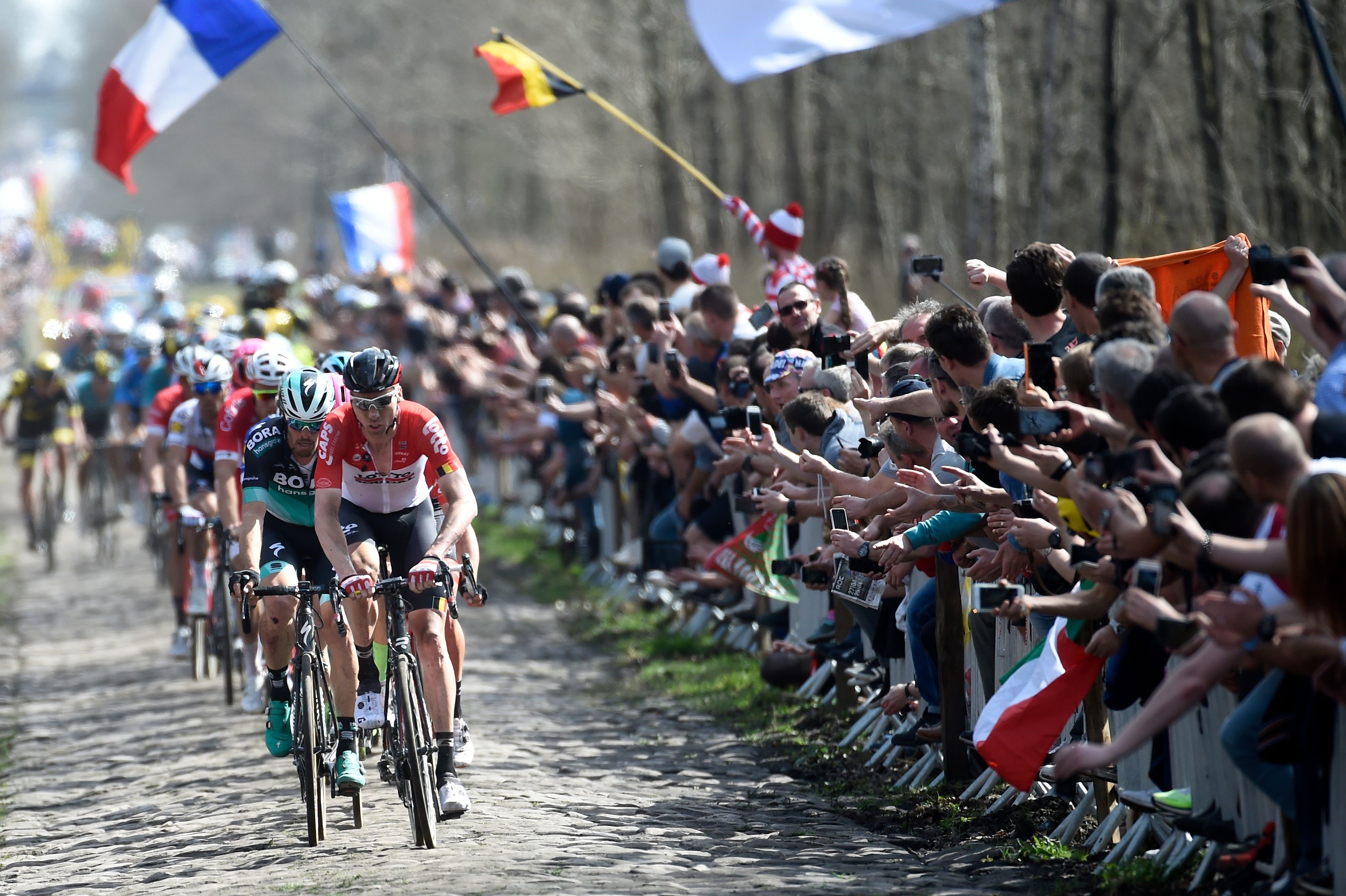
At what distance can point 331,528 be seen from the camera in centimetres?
798

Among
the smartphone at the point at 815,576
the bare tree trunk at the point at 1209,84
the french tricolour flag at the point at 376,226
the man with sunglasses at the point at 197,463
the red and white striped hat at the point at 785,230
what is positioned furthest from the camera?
the french tricolour flag at the point at 376,226

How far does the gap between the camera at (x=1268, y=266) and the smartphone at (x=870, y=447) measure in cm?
277

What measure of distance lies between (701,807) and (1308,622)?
159 inches

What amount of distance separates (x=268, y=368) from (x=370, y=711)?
2.84 metres

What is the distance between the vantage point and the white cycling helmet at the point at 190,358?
11898mm

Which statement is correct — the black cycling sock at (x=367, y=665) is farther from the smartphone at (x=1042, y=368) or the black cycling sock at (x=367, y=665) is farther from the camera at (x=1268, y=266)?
the camera at (x=1268, y=266)

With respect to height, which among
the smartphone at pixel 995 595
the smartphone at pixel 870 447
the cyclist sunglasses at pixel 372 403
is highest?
the cyclist sunglasses at pixel 372 403

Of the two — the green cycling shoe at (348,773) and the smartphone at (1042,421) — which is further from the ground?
the smartphone at (1042,421)

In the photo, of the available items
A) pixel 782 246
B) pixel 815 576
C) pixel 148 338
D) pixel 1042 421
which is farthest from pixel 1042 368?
pixel 148 338

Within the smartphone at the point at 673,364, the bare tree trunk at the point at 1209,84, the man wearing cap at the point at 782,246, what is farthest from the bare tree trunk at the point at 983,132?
the smartphone at the point at 673,364

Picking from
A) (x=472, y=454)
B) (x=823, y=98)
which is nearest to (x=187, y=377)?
(x=472, y=454)

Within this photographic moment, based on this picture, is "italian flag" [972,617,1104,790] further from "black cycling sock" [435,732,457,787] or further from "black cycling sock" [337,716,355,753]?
"black cycling sock" [337,716,355,753]

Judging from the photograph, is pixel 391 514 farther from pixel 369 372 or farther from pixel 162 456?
pixel 162 456

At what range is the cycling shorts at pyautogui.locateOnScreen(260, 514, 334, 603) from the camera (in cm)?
896
